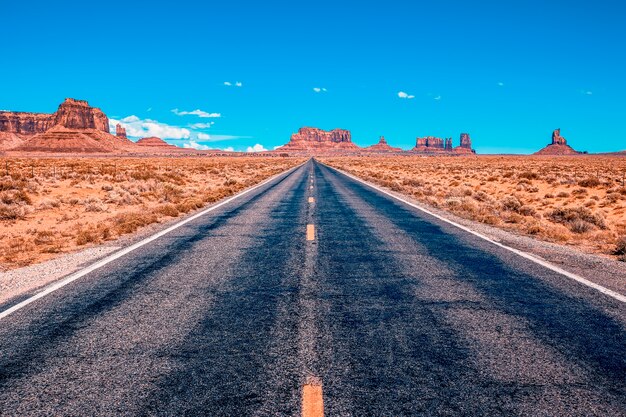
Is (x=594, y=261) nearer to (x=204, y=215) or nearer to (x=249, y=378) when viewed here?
(x=249, y=378)

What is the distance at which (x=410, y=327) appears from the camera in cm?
448

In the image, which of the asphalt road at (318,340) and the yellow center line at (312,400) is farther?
the asphalt road at (318,340)

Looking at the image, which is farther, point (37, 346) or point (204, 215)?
point (204, 215)

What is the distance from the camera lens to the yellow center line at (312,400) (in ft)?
9.70

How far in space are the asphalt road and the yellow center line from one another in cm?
6

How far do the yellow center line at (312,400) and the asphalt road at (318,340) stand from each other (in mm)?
58

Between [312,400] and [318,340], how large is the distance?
106 cm

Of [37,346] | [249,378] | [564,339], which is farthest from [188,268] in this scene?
[564,339]

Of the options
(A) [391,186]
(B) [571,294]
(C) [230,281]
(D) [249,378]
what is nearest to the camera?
(D) [249,378]

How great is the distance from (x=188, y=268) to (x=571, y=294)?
5740 mm

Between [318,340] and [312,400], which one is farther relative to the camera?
[318,340]

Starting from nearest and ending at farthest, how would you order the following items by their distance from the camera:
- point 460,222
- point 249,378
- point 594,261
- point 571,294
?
1. point 249,378
2. point 571,294
3. point 594,261
4. point 460,222

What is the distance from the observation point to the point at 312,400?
3102 millimetres

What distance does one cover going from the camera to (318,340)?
4156 mm
